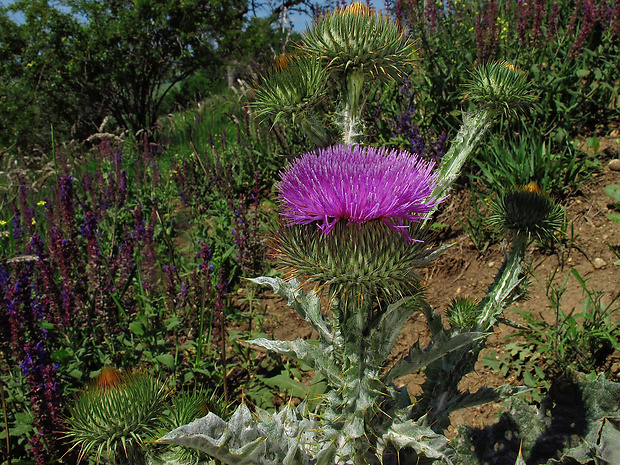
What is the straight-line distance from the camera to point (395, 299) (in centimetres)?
192

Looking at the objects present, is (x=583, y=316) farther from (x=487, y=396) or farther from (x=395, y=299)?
(x=395, y=299)

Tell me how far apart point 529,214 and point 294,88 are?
1.41 meters

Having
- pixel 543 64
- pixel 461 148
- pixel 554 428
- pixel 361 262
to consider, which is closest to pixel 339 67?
pixel 461 148

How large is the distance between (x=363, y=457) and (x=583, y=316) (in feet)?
5.79

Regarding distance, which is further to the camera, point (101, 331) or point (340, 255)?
point (101, 331)

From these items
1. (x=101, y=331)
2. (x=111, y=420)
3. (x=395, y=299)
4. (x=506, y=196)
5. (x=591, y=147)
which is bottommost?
(x=101, y=331)

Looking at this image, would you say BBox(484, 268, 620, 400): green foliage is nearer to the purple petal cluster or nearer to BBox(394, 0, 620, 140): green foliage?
the purple petal cluster

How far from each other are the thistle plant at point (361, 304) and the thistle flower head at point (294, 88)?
0.05m

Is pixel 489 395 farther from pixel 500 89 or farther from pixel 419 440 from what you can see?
pixel 500 89

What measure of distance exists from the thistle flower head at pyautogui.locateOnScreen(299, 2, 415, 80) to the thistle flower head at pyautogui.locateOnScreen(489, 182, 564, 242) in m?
0.95

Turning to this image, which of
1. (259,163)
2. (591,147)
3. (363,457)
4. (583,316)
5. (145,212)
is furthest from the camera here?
(259,163)

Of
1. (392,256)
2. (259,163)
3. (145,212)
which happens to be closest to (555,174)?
(392,256)

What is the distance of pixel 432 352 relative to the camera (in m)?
1.87

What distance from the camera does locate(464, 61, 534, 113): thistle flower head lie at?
232cm
